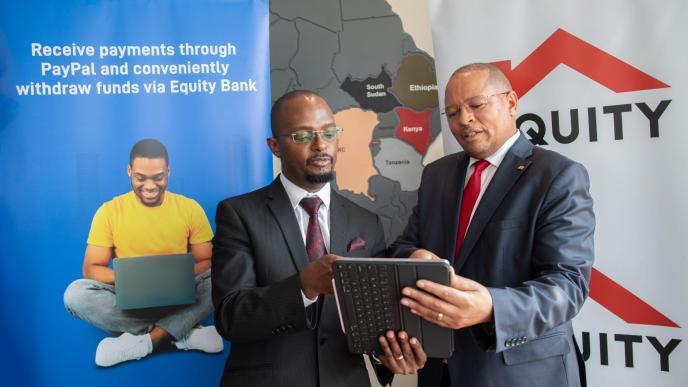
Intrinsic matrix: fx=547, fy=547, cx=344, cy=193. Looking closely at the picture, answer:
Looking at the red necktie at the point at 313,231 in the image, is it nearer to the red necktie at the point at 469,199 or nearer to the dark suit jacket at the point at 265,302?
the dark suit jacket at the point at 265,302

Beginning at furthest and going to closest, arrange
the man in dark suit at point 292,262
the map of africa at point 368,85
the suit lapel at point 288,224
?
1. the map of africa at point 368,85
2. the suit lapel at point 288,224
3. the man in dark suit at point 292,262

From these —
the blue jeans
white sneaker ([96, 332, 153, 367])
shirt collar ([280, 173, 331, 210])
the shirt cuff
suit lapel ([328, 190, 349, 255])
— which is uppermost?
shirt collar ([280, 173, 331, 210])

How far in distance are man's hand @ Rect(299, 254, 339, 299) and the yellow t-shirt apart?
1272 millimetres

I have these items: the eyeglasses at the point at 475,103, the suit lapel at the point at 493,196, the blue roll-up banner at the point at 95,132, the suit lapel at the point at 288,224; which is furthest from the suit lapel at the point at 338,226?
the blue roll-up banner at the point at 95,132

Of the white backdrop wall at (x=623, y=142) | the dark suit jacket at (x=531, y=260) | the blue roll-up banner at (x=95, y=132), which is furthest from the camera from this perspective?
the blue roll-up banner at (x=95, y=132)

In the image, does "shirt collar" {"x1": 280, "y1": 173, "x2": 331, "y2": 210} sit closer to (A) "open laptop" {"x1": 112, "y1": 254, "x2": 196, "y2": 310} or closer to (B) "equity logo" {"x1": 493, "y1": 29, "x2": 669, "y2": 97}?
(A) "open laptop" {"x1": 112, "y1": 254, "x2": 196, "y2": 310}

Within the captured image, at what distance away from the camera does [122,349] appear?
110 inches

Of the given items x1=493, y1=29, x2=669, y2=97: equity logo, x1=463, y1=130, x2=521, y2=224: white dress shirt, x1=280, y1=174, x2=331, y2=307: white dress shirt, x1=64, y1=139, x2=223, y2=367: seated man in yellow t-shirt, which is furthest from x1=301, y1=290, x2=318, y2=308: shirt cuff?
x1=493, y1=29, x2=669, y2=97: equity logo

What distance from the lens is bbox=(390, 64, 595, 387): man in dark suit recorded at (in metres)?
1.59

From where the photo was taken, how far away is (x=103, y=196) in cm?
279

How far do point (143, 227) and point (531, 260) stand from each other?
6.25 feet

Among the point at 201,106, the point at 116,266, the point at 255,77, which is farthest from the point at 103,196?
the point at 255,77

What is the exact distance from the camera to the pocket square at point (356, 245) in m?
2.10

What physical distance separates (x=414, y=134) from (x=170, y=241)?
4.86 ft
